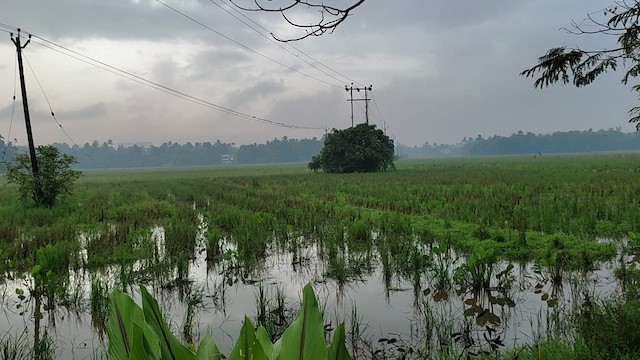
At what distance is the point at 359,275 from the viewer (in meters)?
6.21

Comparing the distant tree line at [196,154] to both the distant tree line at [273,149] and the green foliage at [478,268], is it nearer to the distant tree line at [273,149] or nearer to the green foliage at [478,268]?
the distant tree line at [273,149]

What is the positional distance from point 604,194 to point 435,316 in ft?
38.4

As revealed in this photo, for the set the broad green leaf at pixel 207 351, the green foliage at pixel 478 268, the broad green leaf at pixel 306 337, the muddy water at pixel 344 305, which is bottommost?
the muddy water at pixel 344 305

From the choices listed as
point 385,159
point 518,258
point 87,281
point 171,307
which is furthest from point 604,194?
point 385,159

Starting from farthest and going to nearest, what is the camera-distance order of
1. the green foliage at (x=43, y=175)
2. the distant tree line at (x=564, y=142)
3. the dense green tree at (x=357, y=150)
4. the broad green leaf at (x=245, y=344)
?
the distant tree line at (x=564, y=142)
the dense green tree at (x=357, y=150)
the green foliage at (x=43, y=175)
the broad green leaf at (x=245, y=344)

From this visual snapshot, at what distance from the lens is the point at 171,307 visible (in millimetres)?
5066

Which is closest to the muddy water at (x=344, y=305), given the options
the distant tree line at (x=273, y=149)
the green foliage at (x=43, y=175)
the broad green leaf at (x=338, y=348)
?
the broad green leaf at (x=338, y=348)

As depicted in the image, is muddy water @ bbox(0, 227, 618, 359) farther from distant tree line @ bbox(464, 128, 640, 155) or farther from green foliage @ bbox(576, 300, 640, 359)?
distant tree line @ bbox(464, 128, 640, 155)

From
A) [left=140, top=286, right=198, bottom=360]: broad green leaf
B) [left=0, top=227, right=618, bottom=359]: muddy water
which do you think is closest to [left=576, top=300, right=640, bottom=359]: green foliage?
[left=0, top=227, right=618, bottom=359]: muddy water

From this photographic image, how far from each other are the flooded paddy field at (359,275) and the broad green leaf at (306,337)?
2.07 m

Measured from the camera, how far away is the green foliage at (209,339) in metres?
1.27

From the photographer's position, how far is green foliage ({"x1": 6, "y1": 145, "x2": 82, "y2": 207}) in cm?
1516

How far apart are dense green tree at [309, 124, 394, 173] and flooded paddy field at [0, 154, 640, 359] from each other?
27.3m

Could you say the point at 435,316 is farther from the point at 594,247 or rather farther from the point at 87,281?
the point at 87,281
